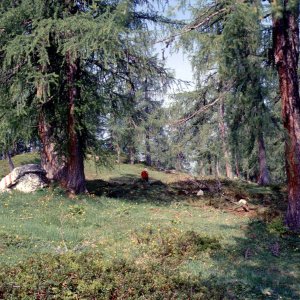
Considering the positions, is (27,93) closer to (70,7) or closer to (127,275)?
(70,7)

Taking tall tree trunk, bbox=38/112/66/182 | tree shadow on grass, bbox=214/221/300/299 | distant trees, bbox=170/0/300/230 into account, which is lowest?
tree shadow on grass, bbox=214/221/300/299

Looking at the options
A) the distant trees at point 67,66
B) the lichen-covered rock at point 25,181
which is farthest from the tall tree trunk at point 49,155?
the lichen-covered rock at point 25,181

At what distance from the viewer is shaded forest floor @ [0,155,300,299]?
4949 millimetres

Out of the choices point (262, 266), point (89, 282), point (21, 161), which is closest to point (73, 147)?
point (262, 266)

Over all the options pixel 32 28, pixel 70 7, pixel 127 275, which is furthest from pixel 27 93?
pixel 127 275

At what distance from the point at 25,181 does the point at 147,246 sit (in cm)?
778

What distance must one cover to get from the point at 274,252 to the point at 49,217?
6.01 meters

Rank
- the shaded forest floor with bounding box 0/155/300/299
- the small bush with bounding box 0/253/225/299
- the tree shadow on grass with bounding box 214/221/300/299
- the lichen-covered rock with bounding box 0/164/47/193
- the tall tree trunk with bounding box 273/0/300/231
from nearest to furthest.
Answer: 1. the small bush with bounding box 0/253/225/299
2. the shaded forest floor with bounding box 0/155/300/299
3. the tree shadow on grass with bounding box 214/221/300/299
4. the tall tree trunk with bounding box 273/0/300/231
5. the lichen-covered rock with bounding box 0/164/47/193

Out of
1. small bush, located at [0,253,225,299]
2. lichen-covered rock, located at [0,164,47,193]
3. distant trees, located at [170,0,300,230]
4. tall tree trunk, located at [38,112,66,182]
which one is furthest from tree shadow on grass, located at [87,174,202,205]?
small bush, located at [0,253,225,299]

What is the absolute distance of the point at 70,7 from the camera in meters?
14.4

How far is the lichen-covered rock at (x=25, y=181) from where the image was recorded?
48.3 feet

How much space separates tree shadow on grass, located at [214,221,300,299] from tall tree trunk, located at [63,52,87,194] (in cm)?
673

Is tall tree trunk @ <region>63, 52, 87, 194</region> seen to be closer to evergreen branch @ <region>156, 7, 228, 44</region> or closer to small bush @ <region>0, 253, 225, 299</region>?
evergreen branch @ <region>156, 7, 228, 44</region>

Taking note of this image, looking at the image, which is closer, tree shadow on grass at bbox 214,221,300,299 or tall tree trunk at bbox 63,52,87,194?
tree shadow on grass at bbox 214,221,300,299
